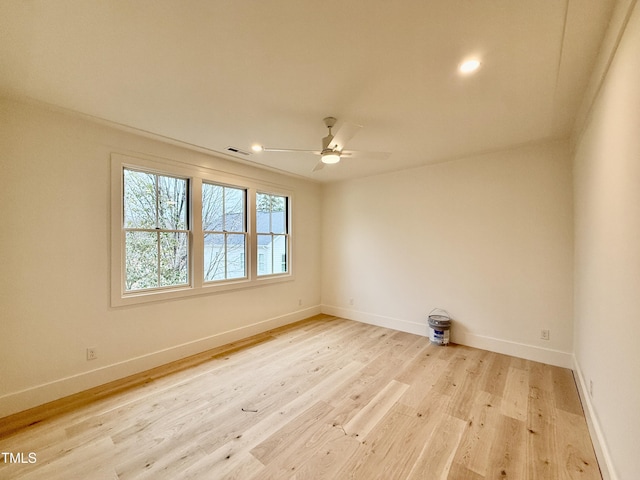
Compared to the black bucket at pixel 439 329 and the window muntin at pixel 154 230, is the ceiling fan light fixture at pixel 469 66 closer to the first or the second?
the black bucket at pixel 439 329

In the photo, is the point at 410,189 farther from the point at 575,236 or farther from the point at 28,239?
the point at 28,239

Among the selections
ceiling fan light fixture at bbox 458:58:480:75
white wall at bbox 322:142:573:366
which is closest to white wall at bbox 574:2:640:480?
ceiling fan light fixture at bbox 458:58:480:75

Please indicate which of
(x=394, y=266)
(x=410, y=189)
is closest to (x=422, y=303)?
(x=394, y=266)

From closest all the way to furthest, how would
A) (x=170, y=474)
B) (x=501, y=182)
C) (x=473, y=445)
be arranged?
1. (x=170, y=474)
2. (x=473, y=445)
3. (x=501, y=182)

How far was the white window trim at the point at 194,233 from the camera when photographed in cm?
276

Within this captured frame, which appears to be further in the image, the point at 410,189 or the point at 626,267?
the point at 410,189

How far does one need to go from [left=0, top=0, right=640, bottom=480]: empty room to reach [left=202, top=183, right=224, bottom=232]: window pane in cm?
3

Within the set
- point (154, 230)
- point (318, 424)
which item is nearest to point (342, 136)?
point (154, 230)

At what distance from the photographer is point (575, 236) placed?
286 cm

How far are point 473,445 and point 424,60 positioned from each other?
8.83 ft

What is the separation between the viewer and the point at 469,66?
5.83 feet

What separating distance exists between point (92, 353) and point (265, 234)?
2545 millimetres

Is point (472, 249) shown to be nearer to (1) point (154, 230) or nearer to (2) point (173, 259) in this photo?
(2) point (173, 259)

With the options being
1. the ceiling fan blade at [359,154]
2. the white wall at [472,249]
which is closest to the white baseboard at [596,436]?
the white wall at [472,249]
